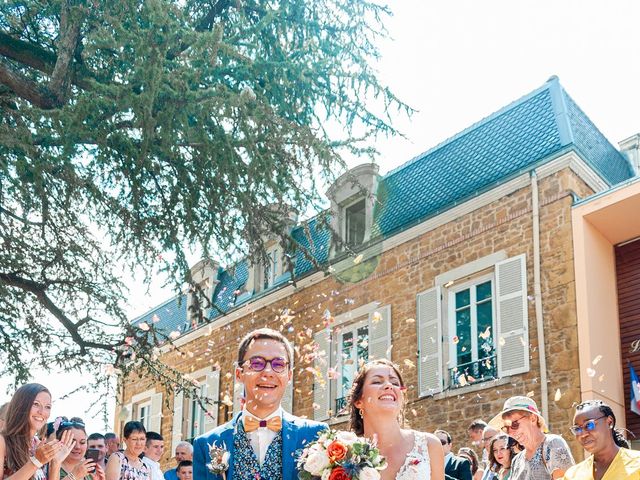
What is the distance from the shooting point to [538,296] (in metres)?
12.6

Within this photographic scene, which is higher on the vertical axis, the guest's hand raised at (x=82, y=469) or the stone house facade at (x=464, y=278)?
the stone house facade at (x=464, y=278)

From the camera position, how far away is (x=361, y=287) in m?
16.2

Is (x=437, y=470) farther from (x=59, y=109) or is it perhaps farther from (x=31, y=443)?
(x=59, y=109)

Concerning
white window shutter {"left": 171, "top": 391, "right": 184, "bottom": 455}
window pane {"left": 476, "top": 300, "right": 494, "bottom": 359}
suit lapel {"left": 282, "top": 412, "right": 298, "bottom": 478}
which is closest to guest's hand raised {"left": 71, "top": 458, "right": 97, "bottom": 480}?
suit lapel {"left": 282, "top": 412, "right": 298, "bottom": 478}

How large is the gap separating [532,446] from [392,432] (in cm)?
201

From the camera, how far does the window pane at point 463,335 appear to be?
13.6m

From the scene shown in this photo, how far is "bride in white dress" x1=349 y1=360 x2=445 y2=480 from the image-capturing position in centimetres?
Result: 432

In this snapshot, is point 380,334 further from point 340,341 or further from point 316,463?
point 316,463

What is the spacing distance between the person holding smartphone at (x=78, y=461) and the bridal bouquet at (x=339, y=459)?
3537mm

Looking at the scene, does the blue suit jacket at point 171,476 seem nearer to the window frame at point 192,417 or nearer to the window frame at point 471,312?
the window frame at point 471,312

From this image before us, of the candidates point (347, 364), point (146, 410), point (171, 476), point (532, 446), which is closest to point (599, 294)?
point (347, 364)

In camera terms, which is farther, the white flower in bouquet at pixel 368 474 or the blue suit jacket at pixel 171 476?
the blue suit jacket at pixel 171 476

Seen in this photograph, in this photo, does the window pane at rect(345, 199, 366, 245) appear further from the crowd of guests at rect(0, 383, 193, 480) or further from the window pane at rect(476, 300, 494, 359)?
the crowd of guests at rect(0, 383, 193, 480)

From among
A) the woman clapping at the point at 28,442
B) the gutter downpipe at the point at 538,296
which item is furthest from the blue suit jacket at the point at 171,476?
the gutter downpipe at the point at 538,296
